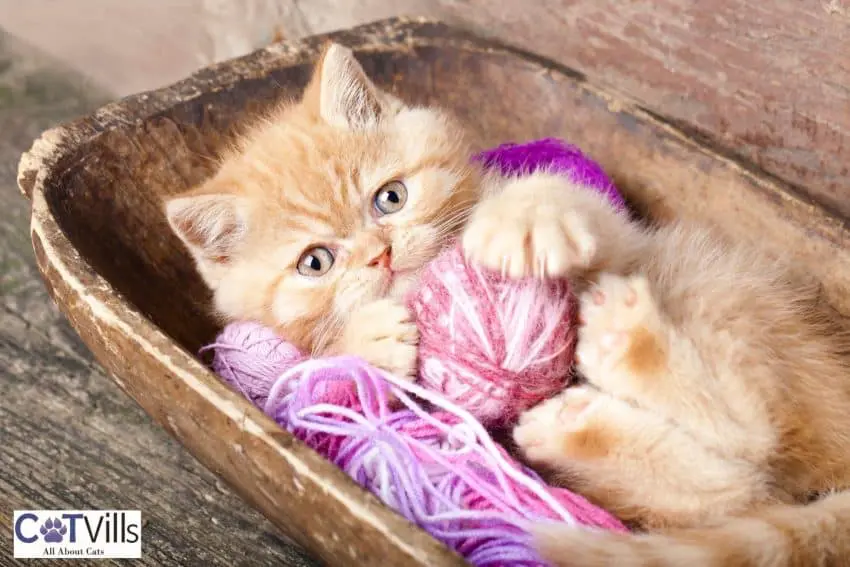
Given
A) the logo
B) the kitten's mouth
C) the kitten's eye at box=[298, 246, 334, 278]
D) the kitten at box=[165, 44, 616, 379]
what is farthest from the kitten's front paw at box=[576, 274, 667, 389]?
the logo

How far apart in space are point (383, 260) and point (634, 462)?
1.37 feet

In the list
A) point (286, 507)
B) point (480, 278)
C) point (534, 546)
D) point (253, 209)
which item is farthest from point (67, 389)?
point (534, 546)

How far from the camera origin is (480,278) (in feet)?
3.34

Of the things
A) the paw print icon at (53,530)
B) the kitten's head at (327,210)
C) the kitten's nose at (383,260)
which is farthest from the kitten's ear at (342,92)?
the paw print icon at (53,530)

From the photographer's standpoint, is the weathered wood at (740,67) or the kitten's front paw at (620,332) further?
the weathered wood at (740,67)

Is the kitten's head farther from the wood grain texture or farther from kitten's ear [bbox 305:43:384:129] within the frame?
the wood grain texture

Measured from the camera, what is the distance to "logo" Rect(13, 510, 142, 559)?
1158 millimetres

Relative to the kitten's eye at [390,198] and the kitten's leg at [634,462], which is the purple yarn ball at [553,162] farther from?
the kitten's leg at [634,462]

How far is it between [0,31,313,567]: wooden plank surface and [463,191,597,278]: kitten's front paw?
1.74ft

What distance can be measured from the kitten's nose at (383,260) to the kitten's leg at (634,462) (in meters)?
0.28

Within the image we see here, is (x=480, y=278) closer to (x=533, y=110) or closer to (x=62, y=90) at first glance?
(x=533, y=110)

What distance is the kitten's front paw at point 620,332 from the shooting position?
0.98m

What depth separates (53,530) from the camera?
3.88 feet

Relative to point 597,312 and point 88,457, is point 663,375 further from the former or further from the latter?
point 88,457
